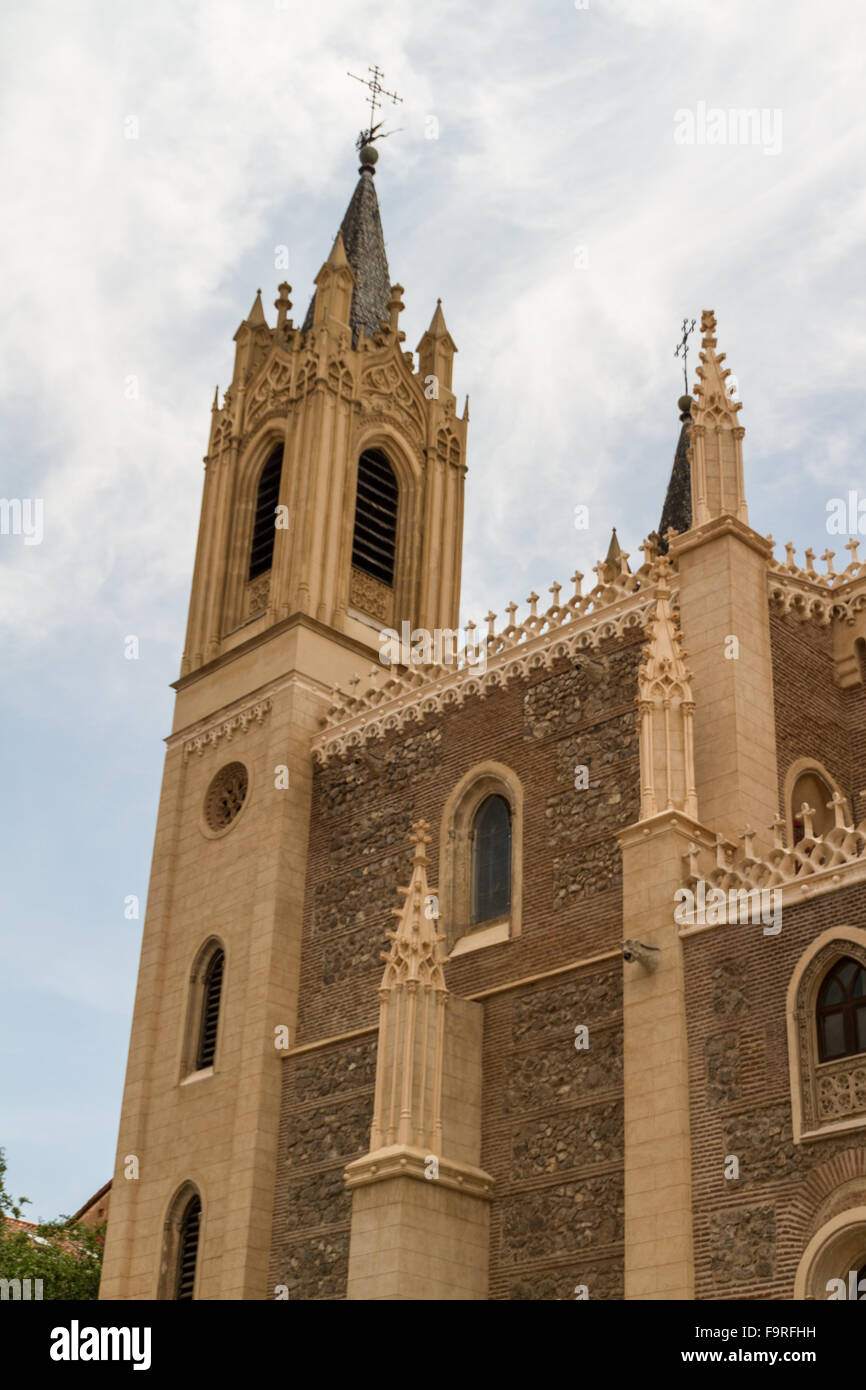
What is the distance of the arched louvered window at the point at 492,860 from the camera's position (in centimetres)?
2412

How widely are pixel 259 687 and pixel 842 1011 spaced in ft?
45.4

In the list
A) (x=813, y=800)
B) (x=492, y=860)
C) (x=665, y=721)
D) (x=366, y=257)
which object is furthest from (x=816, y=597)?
(x=366, y=257)

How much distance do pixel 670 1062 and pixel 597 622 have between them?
7226 mm

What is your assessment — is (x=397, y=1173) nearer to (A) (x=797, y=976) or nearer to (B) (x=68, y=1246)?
(A) (x=797, y=976)

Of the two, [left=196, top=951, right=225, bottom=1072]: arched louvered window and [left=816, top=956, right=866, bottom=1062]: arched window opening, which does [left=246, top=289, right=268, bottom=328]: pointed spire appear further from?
[left=816, top=956, right=866, bottom=1062]: arched window opening

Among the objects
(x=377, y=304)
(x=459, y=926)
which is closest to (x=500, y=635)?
(x=459, y=926)

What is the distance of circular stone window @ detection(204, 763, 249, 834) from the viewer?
28938 millimetres

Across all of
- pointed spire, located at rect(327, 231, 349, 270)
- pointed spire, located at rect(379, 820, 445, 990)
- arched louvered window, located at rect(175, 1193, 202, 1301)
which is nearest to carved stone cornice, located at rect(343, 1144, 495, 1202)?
pointed spire, located at rect(379, 820, 445, 990)

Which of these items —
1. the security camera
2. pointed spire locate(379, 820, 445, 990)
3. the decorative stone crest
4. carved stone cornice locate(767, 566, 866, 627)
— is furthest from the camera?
the decorative stone crest

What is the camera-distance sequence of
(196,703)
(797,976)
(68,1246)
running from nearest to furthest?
(797,976) → (196,703) → (68,1246)

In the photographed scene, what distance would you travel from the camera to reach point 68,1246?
145ft

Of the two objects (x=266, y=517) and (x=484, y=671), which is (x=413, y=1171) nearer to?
(x=484, y=671)

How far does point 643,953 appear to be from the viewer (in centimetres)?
1980

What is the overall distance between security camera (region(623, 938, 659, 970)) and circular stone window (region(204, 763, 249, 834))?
10.4 metres
